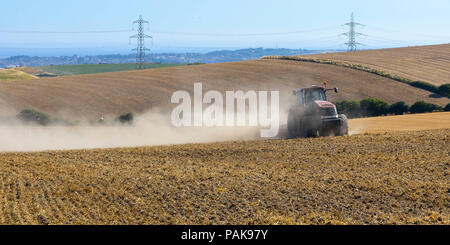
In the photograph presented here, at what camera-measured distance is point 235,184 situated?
46.1ft

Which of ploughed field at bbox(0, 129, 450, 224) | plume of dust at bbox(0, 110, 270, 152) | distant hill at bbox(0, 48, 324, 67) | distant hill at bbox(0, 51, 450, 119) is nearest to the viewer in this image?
ploughed field at bbox(0, 129, 450, 224)

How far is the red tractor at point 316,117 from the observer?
76.0ft

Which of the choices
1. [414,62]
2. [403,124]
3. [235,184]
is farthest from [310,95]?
[414,62]

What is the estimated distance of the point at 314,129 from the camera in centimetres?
2356

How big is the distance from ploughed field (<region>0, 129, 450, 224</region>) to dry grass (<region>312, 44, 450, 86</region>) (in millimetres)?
39016

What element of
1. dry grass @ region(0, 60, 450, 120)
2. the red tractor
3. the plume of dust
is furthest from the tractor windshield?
dry grass @ region(0, 60, 450, 120)

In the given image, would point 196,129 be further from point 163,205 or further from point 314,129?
point 163,205

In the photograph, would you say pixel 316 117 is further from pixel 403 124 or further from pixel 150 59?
pixel 150 59

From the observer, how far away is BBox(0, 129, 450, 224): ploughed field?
35.5 ft

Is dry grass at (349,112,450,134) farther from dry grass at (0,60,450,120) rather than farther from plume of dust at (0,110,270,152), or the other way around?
dry grass at (0,60,450,120)

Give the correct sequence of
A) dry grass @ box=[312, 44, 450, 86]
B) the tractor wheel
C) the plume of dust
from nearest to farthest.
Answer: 1. the tractor wheel
2. the plume of dust
3. dry grass @ box=[312, 44, 450, 86]
